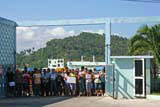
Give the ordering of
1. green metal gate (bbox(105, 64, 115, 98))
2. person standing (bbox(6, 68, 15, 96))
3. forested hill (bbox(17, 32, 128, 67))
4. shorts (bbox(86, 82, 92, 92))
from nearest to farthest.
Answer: green metal gate (bbox(105, 64, 115, 98)) → shorts (bbox(86, 82, 92, 92)) → person standing (bbox(6, 68, 15, 96)) → forested hill (bbox(17, 32, 128, 67))

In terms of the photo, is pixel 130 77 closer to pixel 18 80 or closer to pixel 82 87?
pixel 82 87

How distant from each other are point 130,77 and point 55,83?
14.2 ft

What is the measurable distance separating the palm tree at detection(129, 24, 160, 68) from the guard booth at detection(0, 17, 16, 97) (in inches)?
291

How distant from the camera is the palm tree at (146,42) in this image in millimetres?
21047

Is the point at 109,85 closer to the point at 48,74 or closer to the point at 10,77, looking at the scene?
the point at 48,74

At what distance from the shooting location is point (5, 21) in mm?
21359

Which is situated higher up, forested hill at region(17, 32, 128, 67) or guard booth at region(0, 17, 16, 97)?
forested hill at region(17, 32, 128, 67)

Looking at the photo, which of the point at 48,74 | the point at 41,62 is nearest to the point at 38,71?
the point at 48,74

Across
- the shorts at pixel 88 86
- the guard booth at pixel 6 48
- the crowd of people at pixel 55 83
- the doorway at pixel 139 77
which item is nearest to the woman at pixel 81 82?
the crowd of people at pixel 55 83

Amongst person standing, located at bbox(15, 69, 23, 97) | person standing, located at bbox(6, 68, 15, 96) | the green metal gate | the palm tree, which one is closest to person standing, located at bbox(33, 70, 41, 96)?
person standing, located at bbox(15, 69, 23, 97)

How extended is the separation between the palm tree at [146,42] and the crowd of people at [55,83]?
323 centimetres

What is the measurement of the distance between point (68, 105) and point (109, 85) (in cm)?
473

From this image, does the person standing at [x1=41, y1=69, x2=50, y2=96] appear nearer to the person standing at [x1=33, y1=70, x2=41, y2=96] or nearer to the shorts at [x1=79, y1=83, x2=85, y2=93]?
the person standing at [x1=33, y1=70, x2=41, y2=96]

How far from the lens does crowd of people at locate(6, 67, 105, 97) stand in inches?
799
